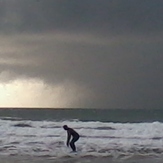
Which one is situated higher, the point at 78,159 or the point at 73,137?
the point at 73,137

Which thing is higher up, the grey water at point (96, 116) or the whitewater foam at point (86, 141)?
the grey water at point (96, 116)

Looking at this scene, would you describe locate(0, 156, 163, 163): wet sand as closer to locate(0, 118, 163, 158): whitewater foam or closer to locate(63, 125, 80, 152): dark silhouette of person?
locate(0, 118, 163, 158): whitewater foam

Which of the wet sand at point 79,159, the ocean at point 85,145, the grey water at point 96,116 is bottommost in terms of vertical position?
the wet sand at point 79,159

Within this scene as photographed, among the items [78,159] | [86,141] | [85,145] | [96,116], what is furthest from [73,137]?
[96,116]

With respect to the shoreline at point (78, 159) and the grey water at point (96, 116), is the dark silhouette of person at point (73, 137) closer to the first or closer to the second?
the shoreline at point (78, 159)

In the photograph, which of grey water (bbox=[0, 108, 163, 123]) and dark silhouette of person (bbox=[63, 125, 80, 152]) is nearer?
dark silhouette of person (bbox=[63, 125, 80, 152])

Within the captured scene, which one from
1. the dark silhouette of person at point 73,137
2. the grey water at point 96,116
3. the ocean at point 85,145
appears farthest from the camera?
the grey water at point 96,116

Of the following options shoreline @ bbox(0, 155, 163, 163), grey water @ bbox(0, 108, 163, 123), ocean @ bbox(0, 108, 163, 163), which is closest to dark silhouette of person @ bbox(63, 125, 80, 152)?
ocean @ bbox(0, 108, 163, 163)

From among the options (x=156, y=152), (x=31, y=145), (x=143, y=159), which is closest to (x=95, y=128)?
(x=31, y=145)

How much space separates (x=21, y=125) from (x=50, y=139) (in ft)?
30.9

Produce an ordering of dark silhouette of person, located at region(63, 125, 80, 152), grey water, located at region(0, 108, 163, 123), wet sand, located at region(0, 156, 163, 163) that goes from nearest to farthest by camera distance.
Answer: wet sand, located at region(0, 156, 163, 163) → dark silhouette of person, located at region(63, 125, 80, 152) → grey water, located at region(0, 108, 163, 123)

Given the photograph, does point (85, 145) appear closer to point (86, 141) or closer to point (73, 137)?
point (86, 141)

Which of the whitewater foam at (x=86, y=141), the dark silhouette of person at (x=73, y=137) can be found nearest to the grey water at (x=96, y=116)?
the whitewater foam at (x=86, y=141)

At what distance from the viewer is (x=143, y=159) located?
19.2 m
